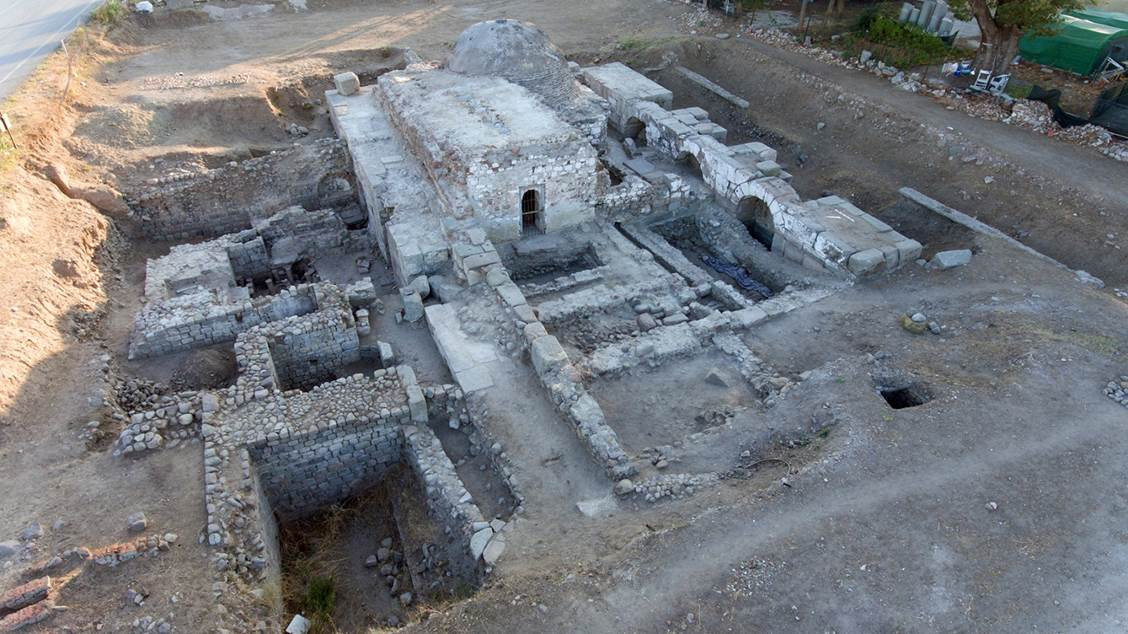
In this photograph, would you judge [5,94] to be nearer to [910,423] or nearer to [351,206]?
[351,206]

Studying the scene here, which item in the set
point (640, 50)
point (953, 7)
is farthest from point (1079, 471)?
point (640, 50)

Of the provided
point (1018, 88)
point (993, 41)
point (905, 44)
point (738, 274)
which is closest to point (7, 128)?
point (738, 274)

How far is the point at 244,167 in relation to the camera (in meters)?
15.9

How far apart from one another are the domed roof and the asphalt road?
11107mm

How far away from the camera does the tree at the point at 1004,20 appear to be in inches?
630

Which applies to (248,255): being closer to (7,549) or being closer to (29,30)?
(7,549)

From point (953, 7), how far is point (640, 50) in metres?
9.00

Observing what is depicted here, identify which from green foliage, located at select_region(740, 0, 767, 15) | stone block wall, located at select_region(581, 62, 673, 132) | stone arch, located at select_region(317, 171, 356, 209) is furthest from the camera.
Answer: green foliage, located at select_region(740, 0, 767, 15)

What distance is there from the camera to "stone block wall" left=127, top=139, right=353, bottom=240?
1535 centimetres

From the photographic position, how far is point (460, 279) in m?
12.6

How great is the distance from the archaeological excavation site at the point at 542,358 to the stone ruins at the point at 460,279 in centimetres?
7

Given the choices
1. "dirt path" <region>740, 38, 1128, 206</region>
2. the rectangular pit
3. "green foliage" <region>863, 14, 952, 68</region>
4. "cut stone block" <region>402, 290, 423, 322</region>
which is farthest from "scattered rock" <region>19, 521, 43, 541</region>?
"green foliage" <region>863, 14, 952, 68</region>

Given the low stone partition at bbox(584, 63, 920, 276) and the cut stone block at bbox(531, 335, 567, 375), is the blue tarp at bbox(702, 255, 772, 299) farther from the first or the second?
the cut stone block at bbox(531, 335, 567, 375)

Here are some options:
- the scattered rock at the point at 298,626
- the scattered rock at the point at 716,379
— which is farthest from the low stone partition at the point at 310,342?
the scattered rock at the point at 716,379
